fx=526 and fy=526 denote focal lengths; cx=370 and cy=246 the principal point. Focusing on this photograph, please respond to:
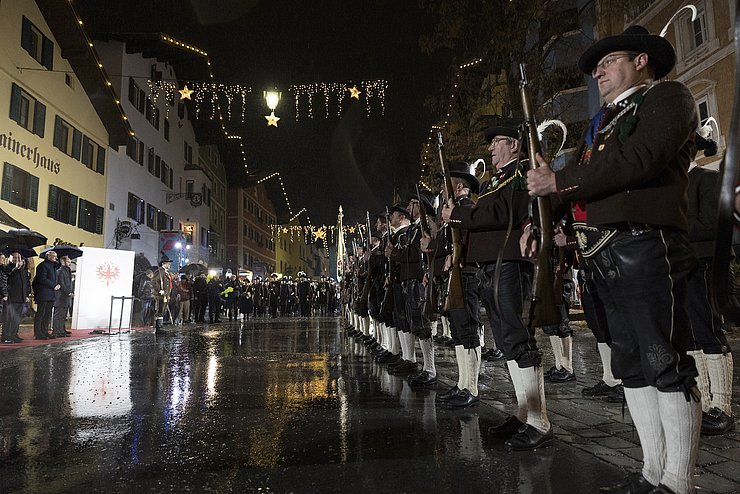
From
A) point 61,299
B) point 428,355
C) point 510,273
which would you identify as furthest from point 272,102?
point 510,273

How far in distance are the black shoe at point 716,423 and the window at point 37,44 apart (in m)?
25.3

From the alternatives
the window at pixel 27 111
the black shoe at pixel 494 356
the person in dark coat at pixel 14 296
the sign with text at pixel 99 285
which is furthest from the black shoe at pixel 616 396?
the window at pixel 27 111

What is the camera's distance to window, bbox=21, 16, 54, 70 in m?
21.1

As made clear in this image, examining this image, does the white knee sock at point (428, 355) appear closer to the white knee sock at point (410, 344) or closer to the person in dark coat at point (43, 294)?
the white knee sock at point (410, 344)

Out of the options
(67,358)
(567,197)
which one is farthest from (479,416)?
(67,358)

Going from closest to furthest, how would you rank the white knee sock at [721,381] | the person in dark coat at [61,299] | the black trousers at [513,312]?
the black trousers at [513,312] → the white knee sock at [721,381] → the person in dark coat at [61,299]

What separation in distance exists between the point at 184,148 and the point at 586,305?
132ft

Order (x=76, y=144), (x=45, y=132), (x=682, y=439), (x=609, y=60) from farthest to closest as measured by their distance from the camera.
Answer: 1. (x=76, y=144)
2. (x=45, y=132)
3. (x=609, y=60)
4. (x=682, y=439)

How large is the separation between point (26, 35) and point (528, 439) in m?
25.2

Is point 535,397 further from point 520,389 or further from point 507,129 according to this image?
point 507,129

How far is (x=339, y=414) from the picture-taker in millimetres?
4582

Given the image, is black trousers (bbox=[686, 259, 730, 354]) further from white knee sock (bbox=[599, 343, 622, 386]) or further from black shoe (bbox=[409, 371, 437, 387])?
black shoe (bbox=[409, 371, 437, 387])

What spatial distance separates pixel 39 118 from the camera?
21.7 m

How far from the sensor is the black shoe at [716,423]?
3787 millimetres
